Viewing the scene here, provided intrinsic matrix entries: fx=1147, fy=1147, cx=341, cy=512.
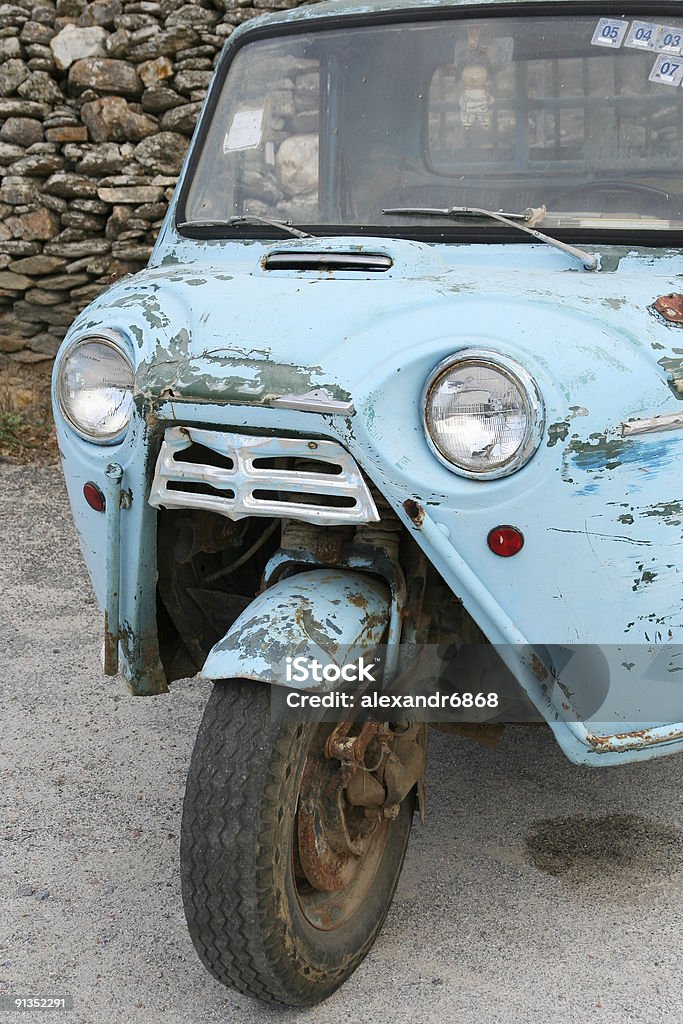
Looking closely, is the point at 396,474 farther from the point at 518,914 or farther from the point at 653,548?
the point at 518,914

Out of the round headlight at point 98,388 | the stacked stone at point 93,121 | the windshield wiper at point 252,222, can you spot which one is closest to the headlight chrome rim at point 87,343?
the round headlight at point 98,388

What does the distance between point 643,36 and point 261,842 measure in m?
2.21

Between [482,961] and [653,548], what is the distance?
105 centimetres

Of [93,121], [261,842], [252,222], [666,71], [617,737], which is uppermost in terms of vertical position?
[666,71]

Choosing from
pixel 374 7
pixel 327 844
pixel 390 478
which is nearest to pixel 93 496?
pixel 390 478

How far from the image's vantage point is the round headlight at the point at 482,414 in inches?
81.4

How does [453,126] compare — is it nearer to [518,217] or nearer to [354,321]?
[518,217]

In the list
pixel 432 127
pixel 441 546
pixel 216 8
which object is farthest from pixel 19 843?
pixel 216 8

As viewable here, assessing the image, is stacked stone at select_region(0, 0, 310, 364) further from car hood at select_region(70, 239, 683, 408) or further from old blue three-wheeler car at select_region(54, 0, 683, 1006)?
car hood at select_region(70, 239, 683, 408)

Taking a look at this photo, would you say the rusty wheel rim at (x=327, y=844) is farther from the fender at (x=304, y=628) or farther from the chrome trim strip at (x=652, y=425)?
the chrome trim strip at (x=652, y=425)

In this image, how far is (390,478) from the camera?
2.11 metres

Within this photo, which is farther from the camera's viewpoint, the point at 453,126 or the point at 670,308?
the point at 453,126

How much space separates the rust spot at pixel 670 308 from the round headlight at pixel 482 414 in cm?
41

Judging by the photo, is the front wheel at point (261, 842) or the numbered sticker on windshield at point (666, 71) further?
the numbered sticker on windshield at point (666, 71)
